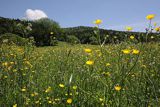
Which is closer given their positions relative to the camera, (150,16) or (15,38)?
(150,16)

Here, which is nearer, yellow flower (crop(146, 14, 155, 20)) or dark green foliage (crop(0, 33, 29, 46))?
yellow flower (crop(146, 14, 155, 20))

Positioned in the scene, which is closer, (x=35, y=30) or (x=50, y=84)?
(x=50, y=84)

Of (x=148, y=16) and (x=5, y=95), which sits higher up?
(x=148, y=16)

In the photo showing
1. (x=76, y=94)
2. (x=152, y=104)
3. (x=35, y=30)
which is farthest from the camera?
(x=35, y=30)

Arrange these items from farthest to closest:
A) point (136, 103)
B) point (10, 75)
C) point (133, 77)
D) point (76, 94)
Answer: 1. point (10, 75)
2. point (133, 77)
3. point (76, 94)
4. point (136, 103)

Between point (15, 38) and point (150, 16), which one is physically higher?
point (150, 16)

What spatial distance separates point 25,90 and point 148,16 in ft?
5.95

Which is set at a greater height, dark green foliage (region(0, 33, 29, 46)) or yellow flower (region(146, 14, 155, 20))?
yellow flower (region(146, 14, 155, 20))

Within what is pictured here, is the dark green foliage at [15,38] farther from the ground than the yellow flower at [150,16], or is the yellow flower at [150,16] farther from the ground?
the yellow flower at [150,16]

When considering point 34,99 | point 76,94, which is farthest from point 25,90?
point 76,94

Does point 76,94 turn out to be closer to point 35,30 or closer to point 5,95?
point 5,95

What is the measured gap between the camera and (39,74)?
4750mm

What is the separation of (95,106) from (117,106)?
0.51 meters

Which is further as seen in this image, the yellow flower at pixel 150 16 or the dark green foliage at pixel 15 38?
the dark green foliage at pixel 15 38
